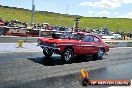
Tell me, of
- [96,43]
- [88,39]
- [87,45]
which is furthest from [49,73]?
[96,43]

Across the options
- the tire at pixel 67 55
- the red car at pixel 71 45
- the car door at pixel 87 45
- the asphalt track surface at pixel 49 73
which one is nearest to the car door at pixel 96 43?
the red car at pixel 71 45

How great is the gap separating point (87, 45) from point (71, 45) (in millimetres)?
1683

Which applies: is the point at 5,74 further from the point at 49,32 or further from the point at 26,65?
the point at 49,32

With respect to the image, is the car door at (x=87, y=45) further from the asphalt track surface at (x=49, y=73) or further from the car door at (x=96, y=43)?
the asphalt track surface at (x=49, y=73)

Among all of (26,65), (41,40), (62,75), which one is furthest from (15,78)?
(41,40)

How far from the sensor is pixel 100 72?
14688 millimetres

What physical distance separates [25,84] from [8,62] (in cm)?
483

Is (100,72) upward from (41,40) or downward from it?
downward

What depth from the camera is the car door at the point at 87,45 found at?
18.1 meters

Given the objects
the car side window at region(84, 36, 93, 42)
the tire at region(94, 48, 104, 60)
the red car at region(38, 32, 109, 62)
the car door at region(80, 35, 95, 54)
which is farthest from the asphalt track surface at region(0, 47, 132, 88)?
the tire at region(94, 48, 104, 60)

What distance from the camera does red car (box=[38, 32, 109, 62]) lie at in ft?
54.2

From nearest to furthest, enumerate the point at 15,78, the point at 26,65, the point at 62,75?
the point at 15,78 → the point at 62,75 → the point at 26,65

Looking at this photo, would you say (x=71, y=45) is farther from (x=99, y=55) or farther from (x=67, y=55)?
(x=99, y=55)

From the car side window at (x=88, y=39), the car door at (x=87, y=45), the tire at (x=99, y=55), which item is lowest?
the tire at (x=99, y=55)
